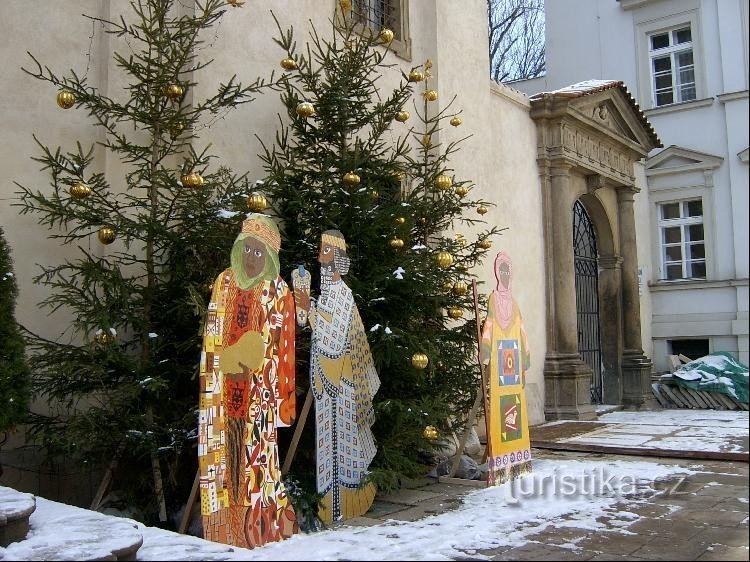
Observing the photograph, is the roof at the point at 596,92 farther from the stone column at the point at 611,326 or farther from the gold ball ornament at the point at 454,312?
the gold ball ornament at the point at 454,312

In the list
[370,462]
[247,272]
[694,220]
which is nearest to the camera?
[247,272]

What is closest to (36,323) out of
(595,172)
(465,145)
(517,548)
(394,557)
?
(394,557)

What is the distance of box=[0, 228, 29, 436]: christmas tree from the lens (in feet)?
14.0

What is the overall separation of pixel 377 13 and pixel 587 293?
6900 mm

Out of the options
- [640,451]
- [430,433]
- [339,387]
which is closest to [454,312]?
[430,433]

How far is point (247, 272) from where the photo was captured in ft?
15.3

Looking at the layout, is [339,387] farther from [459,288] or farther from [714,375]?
[714,375]

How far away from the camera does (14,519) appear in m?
3.65

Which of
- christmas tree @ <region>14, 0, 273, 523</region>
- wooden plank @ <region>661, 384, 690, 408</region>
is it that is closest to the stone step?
christmas tree @ <region>14, 0, 273, 523</region>

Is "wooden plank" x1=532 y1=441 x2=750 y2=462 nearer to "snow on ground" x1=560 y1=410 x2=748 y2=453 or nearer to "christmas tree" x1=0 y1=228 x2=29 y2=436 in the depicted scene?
"snow on ground" x1=560 y1=410 x2=748 y2=453

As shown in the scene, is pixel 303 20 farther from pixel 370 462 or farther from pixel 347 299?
pixel 370 462

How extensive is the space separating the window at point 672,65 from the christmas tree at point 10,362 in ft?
43.1

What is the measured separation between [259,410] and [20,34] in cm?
334

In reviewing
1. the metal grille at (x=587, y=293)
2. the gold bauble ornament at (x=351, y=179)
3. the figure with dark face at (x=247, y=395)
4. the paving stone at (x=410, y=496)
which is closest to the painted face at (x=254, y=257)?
the figure with dark face at (x=247, y=395)
